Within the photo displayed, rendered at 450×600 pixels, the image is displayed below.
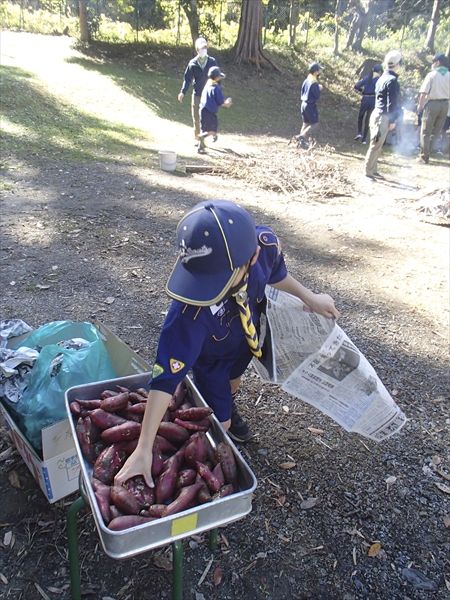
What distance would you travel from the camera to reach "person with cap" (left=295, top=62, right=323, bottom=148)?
1062 cm

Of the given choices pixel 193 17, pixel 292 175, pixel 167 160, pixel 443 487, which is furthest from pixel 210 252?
pixel 193 17

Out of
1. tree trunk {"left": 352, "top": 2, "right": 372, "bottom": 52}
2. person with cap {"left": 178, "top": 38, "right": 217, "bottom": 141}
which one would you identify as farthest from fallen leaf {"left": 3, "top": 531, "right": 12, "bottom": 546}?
tree trunk {"left": 352, "top": 2, "right": 372, "bottom": 52}

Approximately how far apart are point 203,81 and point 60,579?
10047mm

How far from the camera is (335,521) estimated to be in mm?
2320

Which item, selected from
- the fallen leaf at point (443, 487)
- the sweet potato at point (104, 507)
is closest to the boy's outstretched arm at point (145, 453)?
the sweet potato at point (104, 507)

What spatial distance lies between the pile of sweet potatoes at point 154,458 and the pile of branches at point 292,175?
631 centimetres

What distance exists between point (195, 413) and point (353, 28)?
2736cm

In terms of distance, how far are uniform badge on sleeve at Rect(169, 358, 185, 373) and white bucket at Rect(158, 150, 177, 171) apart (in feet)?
22.7

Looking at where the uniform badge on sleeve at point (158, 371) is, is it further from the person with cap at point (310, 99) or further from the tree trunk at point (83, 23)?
the tree trunk at point (83, 23)

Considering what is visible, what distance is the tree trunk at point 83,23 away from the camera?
1773 cm

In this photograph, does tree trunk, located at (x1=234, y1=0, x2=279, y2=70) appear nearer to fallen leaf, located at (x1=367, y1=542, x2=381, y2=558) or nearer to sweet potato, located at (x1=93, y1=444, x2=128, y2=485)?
fallen leaf, located at (x1=367, y1=542, x2=381, y2=558)

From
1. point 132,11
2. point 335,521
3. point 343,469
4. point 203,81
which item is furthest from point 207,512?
point 132,11

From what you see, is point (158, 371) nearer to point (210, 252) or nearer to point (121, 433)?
point (121, 433)

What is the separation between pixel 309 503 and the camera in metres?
2.40
